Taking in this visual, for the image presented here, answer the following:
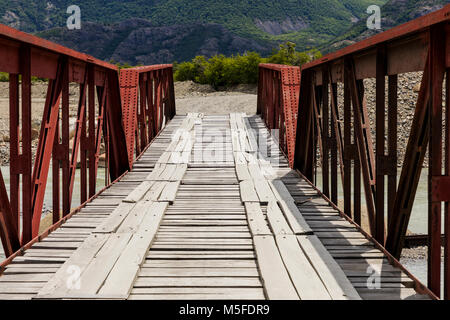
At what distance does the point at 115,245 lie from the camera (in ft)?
17.5

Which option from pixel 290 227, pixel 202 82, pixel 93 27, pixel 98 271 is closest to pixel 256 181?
pixel 290 227

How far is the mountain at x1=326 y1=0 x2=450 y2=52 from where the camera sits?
4225 inches

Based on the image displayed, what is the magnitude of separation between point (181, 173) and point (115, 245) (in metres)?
4.51

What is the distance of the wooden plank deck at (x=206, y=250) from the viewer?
4.19m

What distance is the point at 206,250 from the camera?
5.31 m

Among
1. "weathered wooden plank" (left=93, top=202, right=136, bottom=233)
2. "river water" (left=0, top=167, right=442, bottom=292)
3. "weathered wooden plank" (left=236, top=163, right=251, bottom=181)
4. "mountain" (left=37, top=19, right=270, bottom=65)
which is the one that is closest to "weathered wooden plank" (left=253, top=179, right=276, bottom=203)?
"weathered wooden plank" (left=236, top=163, right=251, bottom=181)

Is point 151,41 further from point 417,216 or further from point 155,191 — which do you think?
point 155,191

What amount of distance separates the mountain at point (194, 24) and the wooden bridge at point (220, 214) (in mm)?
108949

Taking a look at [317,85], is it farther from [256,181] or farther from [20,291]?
[20,291]

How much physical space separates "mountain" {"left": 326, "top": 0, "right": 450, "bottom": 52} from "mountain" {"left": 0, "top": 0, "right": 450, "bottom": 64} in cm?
20

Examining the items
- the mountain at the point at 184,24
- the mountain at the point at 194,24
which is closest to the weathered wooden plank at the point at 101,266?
the mountain at the point at 194,24
